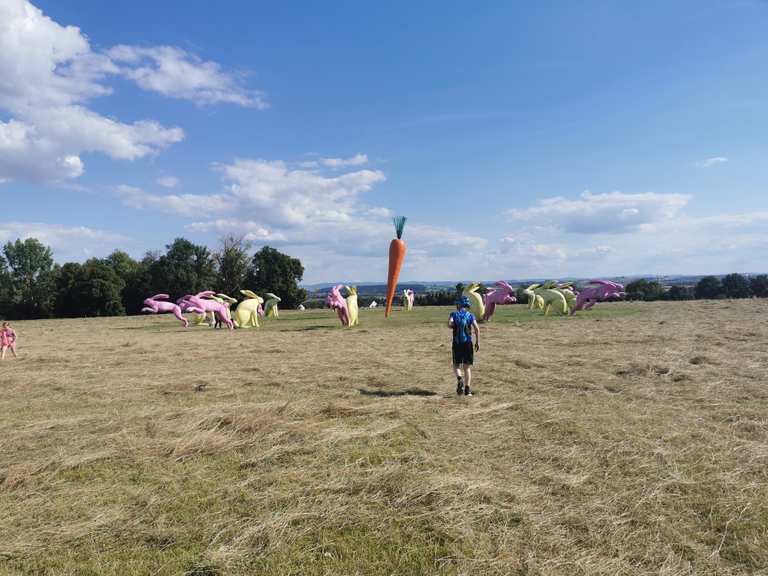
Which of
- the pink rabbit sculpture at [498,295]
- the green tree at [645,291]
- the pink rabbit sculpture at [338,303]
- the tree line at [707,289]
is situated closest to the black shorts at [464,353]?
the pink rabbit sculpture at [338,303]

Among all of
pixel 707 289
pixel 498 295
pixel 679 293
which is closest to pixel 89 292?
pixel 498 295

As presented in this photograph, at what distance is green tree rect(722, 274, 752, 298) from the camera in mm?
42519

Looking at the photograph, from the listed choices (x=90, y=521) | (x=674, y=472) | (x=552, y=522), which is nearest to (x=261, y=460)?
(x=90, y=521)

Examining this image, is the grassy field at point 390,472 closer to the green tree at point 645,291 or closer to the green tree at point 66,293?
the green tree at point 645,291

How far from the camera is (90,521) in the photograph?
3.63 metres

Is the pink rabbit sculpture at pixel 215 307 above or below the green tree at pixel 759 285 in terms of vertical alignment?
below

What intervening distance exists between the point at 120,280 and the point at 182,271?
506 centimetres

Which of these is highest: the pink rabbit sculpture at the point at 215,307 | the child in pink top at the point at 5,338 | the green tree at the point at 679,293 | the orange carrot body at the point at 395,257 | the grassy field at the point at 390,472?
the orange carrot body at the point at 395,257

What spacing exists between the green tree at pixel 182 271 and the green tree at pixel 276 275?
13.8 ft

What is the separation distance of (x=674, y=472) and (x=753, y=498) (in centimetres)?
58

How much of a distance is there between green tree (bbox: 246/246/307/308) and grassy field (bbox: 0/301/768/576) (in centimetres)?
3514

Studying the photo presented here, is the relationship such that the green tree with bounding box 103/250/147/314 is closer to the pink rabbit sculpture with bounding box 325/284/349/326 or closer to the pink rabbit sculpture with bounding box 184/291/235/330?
the pink rabbit sculpture with bounding box 184/291/235/330

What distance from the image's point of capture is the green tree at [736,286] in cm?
4252

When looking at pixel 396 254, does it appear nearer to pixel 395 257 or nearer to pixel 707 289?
pixel 395 257
